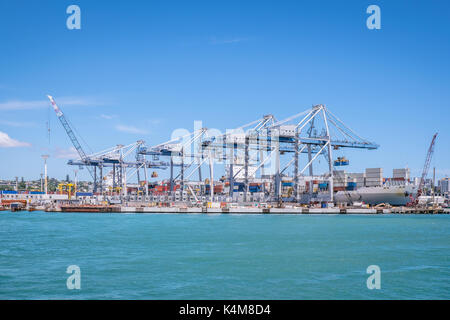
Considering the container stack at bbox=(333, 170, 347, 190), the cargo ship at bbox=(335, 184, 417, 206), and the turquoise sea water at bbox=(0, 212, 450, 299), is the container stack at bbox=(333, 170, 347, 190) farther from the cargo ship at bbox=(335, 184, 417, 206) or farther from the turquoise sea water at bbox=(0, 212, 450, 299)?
the turquoise sea water at bbox=(0, 212, 450, 299)

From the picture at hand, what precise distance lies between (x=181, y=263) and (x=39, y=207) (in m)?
87.2

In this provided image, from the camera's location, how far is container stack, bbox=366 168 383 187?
385 feet

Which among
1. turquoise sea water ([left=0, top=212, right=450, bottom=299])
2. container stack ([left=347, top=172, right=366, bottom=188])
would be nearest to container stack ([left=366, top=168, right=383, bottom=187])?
container stack ([left=347, top=172, right=366, bottom=188])

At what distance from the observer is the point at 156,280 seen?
18828mm

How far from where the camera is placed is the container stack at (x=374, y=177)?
117 metres

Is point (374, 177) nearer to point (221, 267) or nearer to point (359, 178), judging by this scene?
point (359, 178)

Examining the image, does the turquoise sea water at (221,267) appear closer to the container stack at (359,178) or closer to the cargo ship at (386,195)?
the cargo ship at (386,195)

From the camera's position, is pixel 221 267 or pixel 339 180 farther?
pixel 339 180

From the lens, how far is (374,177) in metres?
119

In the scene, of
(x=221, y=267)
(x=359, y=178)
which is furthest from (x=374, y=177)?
(x=221, y=267)

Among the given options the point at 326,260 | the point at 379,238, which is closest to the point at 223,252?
the point at 326,260

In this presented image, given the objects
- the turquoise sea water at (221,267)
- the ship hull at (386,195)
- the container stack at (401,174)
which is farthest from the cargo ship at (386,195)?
the turquoise sea water at (221,267)

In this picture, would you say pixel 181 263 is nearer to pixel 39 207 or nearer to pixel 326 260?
pixel 326 260
